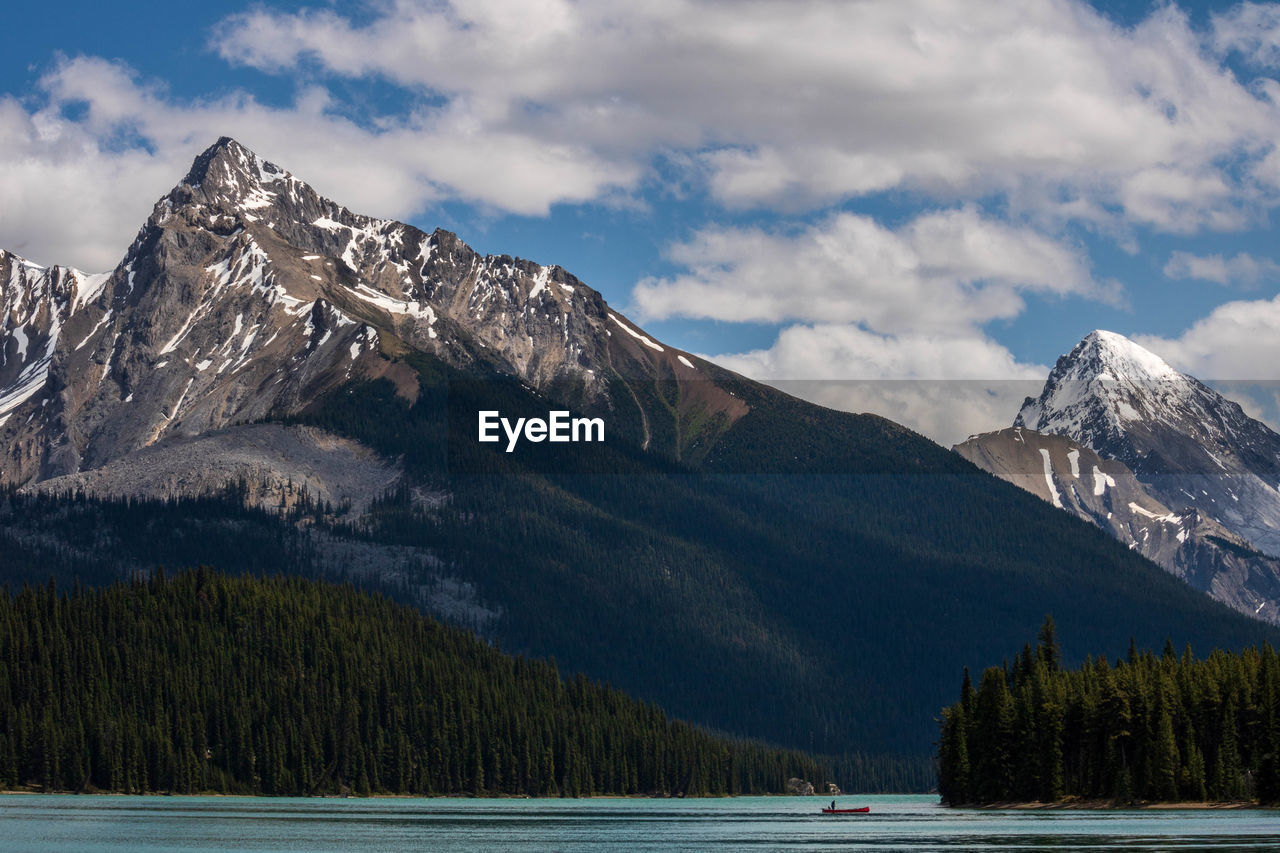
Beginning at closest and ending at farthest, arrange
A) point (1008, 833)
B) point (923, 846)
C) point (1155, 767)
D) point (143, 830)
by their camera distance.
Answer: point (923, 846) < point (1008, 833) < point (143, 830) < point (1155, 767)

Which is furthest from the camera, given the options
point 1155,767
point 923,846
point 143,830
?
point 1155,767

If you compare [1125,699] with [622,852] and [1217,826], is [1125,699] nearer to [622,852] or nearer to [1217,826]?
[1217,826]

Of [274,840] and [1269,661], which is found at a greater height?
[1269,661]

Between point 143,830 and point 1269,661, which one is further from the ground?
point 1269,661

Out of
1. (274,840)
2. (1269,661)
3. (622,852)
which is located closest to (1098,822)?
(1269,661)

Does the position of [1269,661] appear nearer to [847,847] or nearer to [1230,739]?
[1230,739]

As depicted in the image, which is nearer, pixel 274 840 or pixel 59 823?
pixel 274 840

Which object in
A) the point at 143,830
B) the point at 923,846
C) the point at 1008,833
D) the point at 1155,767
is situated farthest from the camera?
the point at 1155,767

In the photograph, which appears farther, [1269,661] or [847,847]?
[1269,661]

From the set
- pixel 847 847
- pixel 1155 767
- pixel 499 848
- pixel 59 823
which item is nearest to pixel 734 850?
pixel 847 847
